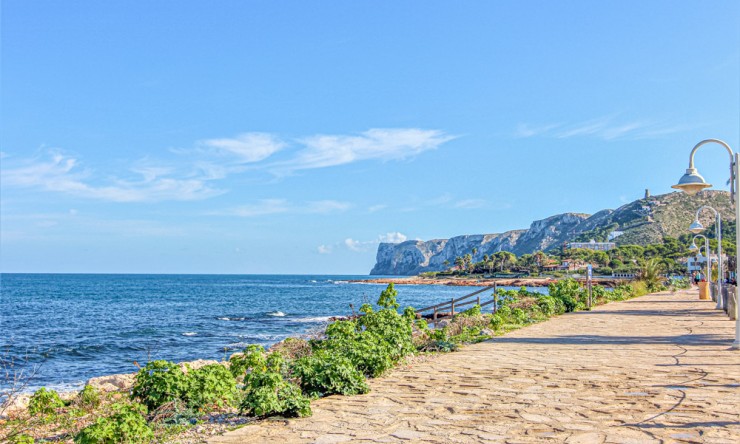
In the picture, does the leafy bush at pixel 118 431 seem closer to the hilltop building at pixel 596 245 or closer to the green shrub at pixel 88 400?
the green shrub at pixel 88 400

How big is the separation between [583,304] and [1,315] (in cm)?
3902

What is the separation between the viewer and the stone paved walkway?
5.48 metres

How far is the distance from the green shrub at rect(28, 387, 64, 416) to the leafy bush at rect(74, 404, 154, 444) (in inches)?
110

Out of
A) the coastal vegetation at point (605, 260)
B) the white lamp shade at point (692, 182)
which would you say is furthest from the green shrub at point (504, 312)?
the coastal vegetation at point (605, 260)

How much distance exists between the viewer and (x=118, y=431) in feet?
16.4

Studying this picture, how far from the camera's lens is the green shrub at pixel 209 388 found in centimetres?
641

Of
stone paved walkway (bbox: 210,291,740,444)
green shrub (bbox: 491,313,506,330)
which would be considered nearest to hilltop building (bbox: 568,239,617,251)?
green shrub (bbox: 491,313,506,330)

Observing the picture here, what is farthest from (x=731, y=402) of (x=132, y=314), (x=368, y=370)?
(x=132, y=314)

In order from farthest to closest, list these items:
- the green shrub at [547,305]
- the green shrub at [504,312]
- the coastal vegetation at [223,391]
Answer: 1. the green shrub at [547,305]
2. the green shrub at [504,312]
3. the coastal vegetation at [223,391]

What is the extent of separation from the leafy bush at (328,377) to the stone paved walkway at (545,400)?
0.57 feet

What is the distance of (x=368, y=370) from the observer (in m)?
8.52

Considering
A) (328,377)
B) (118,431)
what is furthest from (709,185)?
(118,431)

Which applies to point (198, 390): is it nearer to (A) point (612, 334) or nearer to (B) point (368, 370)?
(B) point (368, 370)

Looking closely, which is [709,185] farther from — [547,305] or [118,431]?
[118,431]
